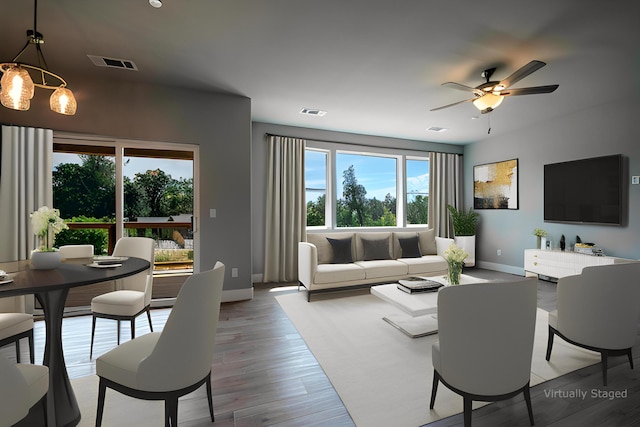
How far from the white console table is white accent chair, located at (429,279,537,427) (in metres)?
3.52

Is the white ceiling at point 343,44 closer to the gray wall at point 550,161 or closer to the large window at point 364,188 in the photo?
the gray wall at point 550,161

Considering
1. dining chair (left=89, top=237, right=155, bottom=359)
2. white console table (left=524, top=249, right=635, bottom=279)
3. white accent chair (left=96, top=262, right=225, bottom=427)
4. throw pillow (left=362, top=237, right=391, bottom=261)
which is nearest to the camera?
white accent chair (left=96, top=262, right=225, bottom=427)

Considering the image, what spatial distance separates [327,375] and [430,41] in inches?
119

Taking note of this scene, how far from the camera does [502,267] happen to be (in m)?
5.95

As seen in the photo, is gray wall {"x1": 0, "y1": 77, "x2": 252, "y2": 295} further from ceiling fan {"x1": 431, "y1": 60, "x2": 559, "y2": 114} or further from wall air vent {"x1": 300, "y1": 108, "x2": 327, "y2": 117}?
Result: ceiling fan {"x1": 431, "y1": 60, "x2": 559, "y2": 114}

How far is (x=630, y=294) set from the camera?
208 centimetres

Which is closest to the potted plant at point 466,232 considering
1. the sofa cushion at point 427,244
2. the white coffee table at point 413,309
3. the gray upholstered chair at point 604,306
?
the sofa cushion at point 427,244

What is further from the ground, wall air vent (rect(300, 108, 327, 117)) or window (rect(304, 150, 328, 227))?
wall air vent (rect(300, 108, 327, 117))

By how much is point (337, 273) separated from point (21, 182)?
3.88 m

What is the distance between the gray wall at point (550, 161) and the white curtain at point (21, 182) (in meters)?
6.25

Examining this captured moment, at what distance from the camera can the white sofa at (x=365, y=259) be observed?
408cm

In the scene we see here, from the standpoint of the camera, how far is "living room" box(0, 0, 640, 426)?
2400mm

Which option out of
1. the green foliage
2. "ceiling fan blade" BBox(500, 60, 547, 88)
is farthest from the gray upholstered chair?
the green foliage

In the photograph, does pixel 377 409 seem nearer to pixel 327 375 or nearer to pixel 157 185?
pixel 327 375
